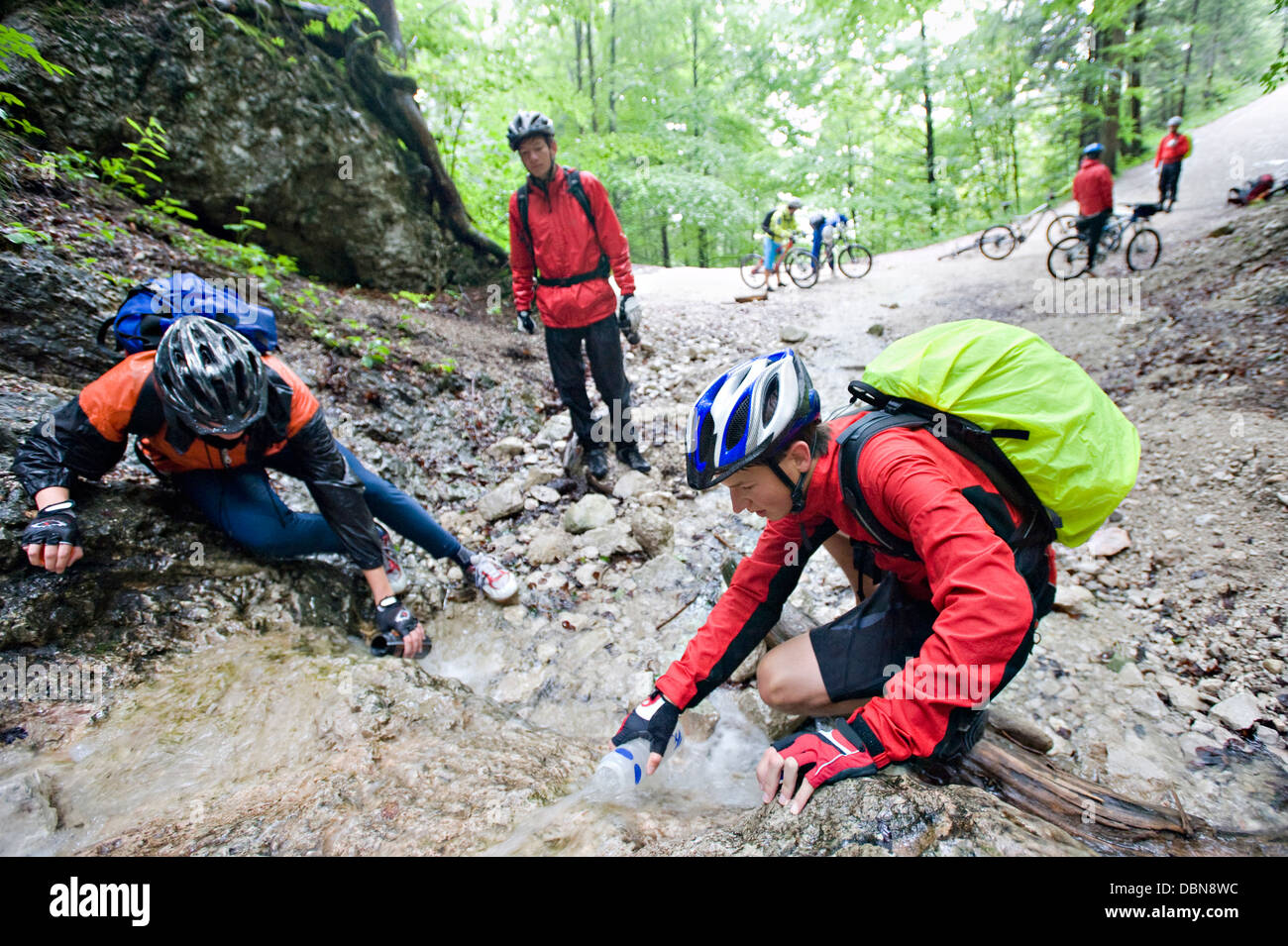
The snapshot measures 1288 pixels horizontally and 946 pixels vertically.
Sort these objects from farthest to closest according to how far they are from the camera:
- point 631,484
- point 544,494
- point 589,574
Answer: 1. point 631,484
2. point 544,494
3. point 589,574

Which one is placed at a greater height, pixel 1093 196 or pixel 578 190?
pixel 1093 196

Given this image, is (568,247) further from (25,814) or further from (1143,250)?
(1143,250)

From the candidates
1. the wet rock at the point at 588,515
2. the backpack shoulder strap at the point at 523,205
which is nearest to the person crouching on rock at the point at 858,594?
the wet rock at the point at 588,515

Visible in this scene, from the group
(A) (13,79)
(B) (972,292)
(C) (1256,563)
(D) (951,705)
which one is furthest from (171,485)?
(B) (972,292)

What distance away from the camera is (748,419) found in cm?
208

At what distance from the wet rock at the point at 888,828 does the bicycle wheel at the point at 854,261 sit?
47.8ft

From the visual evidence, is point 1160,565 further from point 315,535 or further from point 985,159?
point 985,159

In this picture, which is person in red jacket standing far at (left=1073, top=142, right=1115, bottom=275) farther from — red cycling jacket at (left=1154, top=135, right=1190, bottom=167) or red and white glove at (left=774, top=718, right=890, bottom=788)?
red and white glove at (left=774, top=718, right=890, bottom=788)

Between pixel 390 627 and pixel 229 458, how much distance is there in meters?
1.37

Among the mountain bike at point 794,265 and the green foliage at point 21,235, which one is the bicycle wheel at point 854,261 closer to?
the mountain bike at point 794,265

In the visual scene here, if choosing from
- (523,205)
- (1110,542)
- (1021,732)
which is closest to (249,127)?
(523,205)

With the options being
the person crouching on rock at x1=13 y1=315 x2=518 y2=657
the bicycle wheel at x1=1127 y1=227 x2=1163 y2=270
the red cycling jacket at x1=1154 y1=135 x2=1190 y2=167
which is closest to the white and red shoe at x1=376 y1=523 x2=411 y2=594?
the person crouching on rock at x1=13 y1=315 x2=518 y2=657

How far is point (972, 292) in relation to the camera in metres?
11.0

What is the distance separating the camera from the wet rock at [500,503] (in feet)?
16.3
